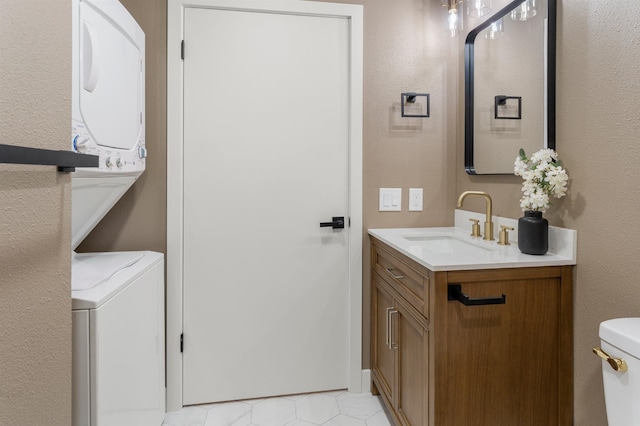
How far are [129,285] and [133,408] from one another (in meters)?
0.45

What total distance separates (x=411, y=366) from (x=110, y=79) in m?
1.54

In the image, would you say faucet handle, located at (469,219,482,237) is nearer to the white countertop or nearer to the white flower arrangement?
the white countertop

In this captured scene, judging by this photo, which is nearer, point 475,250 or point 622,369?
point 622,369

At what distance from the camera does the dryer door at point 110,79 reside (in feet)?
3.78

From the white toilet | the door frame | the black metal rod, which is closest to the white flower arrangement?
the white toilet

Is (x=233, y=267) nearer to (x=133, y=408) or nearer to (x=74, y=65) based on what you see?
(x=133, y=408)

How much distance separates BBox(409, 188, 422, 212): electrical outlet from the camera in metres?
2.09

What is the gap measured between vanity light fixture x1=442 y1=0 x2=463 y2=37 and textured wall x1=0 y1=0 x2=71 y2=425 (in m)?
1.75

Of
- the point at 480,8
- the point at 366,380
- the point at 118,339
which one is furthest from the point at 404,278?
the point at 480,8

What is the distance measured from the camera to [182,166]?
6.19 ft

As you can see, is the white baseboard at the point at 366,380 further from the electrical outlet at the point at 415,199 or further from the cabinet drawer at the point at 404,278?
the electrical outlet at the point at 415,199

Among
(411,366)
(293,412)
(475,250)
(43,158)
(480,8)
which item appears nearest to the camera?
(43,158)

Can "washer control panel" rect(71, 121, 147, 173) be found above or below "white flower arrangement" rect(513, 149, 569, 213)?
above

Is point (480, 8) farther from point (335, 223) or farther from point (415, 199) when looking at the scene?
point (335, 223)
